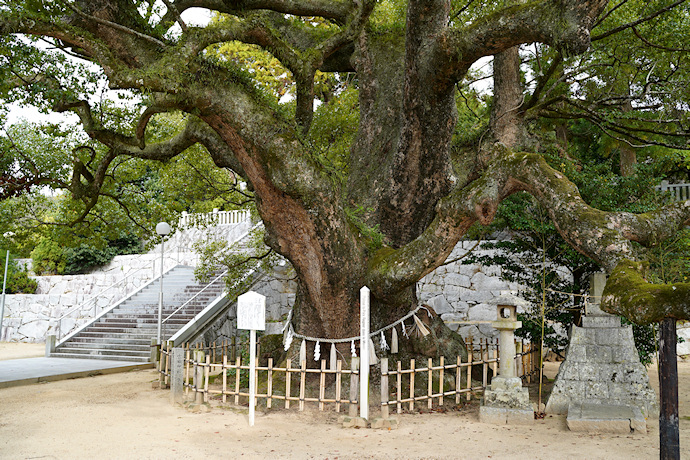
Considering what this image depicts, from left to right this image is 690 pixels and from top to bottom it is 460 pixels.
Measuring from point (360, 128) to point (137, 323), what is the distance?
962 centimetres

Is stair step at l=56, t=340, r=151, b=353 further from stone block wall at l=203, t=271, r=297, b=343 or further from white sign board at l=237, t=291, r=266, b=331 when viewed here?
white sign board at l=237, t=291, r=266, b=331

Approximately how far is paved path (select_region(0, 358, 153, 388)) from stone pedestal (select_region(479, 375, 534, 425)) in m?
8.26

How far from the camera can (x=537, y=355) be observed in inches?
401

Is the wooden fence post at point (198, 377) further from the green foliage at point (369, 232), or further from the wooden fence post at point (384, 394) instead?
the green foliage at point (369, 232)

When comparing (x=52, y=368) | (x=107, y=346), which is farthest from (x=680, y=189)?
(x=52, y=368)

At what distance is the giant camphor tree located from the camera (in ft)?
19.4

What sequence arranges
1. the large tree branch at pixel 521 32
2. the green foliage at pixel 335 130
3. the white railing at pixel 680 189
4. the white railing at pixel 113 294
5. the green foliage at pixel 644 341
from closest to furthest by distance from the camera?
the large tree branch at pixel 521 32 → the green foliage at pixel 644 341 → the green foliage at pixel 335 130 → the white railing at pixel 680 189 → the white railing at pixel 113 294

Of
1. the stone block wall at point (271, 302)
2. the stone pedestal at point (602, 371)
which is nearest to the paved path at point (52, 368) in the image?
the stone block wall at point (271, 302)

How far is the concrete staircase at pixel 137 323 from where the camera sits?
545 inches

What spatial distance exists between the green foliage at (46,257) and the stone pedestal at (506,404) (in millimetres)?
20133

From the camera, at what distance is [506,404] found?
23.4 ft

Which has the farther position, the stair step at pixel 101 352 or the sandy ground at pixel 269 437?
the stair step at pixel 101 352

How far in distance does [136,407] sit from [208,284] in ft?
29.8

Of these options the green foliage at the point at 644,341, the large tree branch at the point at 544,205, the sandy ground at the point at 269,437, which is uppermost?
the large tree branch at the point at 544,205
